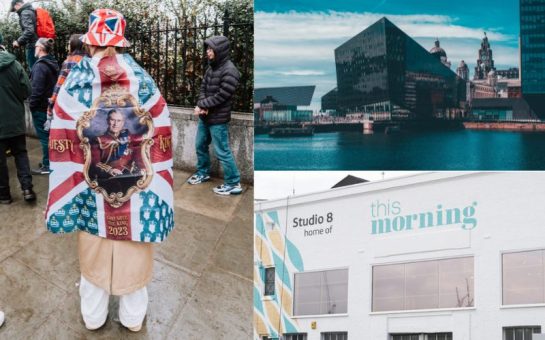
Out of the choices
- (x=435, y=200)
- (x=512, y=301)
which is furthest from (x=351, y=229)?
(x=512, y=301)

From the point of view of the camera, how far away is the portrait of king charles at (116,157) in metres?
1.62

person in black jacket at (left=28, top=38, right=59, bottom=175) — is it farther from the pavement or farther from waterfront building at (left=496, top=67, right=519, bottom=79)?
waterfront building at (left=496, top=67, right=519, bottom=79)

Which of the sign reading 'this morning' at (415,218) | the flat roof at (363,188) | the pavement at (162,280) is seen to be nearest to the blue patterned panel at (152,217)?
the pavement at (162,280)

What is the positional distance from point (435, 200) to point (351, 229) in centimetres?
94

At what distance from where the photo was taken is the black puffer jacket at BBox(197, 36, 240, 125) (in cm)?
267

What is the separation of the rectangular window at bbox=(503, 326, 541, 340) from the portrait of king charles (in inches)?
150

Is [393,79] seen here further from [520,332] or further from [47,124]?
[520,332]

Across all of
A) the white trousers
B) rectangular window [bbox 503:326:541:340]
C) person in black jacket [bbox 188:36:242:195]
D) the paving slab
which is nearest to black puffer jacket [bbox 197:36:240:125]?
person in black jacket [bbox 188:36:242:195]

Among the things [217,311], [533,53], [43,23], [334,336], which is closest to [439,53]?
[533,53]

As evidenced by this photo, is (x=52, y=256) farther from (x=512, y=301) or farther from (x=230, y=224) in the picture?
(x=512, y=301)

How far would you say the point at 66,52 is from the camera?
12.0 ft

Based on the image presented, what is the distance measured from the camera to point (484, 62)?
3.18 metres

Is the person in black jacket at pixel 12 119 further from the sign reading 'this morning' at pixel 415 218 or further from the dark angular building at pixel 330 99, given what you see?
the sign reading 'this morning' at pixel 415 218

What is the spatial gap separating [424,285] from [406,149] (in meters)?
1.70
